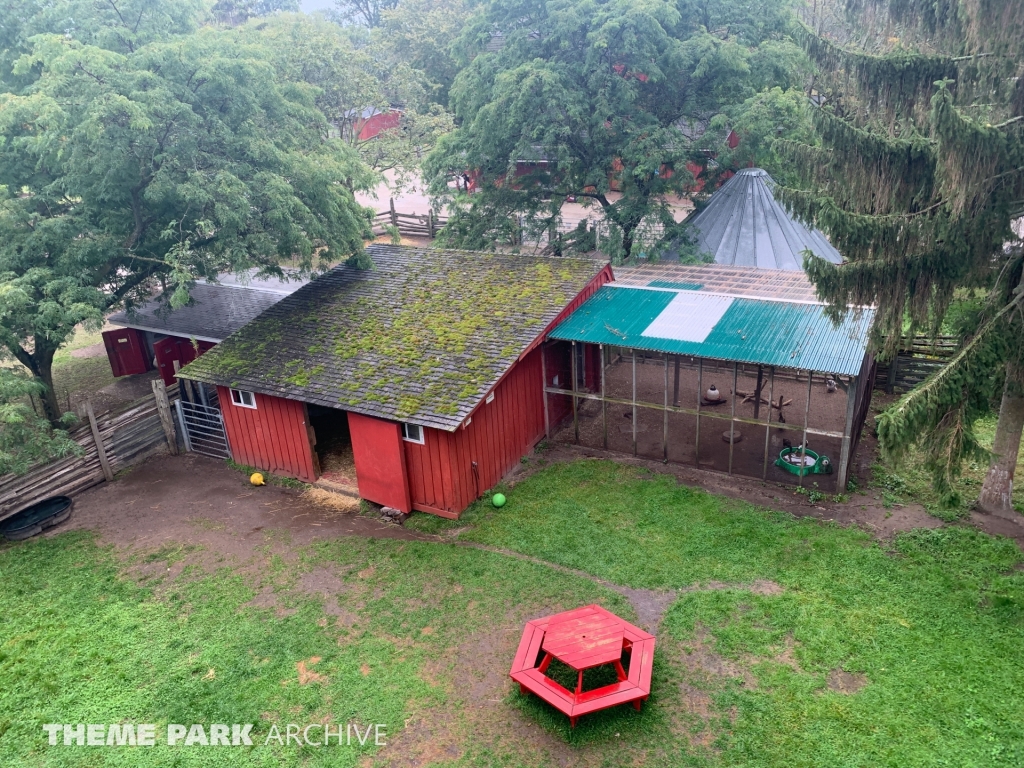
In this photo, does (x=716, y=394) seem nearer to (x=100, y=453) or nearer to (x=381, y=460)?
(x=381, y=460)

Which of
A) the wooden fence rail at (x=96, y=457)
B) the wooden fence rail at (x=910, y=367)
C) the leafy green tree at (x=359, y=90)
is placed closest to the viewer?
the wooden fence rail at (x=96, y=457)

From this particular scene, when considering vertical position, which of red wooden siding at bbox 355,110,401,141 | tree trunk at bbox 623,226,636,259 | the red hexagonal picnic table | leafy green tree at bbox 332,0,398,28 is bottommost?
the red hexagonal picnic table

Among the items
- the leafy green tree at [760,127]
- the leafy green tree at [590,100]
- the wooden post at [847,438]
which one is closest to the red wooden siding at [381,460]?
the wooden post at [847,438]

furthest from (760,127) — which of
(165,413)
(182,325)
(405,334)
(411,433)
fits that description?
(182,325)

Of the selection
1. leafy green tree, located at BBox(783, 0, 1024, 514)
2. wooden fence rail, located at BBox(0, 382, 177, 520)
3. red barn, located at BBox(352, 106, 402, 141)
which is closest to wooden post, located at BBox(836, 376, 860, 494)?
leafy green tree, located at BBox(783, 0, 1024, 514)

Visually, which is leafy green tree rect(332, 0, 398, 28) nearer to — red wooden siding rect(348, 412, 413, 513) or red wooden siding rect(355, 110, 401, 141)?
red wooden siding rect(355, 110, 401, 141)

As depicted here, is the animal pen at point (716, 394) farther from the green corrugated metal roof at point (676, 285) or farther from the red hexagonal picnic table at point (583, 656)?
the red hexagonal picnic table at point (583, 656)
